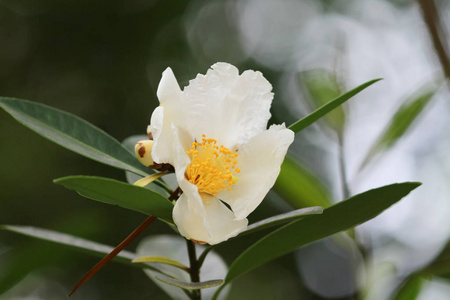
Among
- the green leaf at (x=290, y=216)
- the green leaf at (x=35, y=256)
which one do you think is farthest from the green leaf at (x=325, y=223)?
the green leaf at (x=35, y=256)

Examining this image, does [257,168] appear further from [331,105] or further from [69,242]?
[69,242]

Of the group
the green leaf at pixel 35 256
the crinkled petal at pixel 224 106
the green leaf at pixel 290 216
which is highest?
the crinkled petal at pixel 224 106

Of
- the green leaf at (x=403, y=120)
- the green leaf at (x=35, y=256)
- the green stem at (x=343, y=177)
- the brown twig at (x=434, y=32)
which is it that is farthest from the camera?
the green leaf at (x=35, y=256)

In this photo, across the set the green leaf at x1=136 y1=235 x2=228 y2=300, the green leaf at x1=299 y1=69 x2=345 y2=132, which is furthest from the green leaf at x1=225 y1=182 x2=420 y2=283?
the green leaf at x1=299 y1=69 x2=345 y2=132

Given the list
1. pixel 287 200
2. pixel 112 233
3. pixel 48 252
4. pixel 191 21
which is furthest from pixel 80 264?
pixel 191 21

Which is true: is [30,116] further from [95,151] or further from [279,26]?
[279,26]

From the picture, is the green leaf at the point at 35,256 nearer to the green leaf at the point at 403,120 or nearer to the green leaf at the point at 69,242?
the green leaf at the point at 69,242

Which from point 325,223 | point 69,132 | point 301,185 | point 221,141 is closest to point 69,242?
point 69,132
